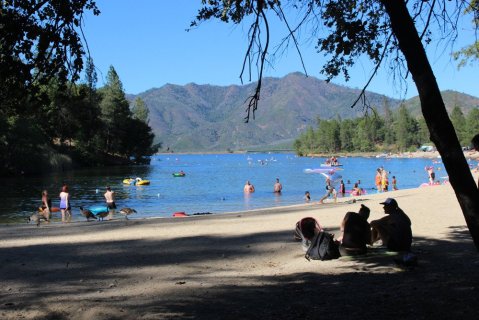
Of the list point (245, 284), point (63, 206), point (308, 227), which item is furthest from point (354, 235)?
point (63, 206)

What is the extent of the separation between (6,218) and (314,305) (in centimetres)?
2462

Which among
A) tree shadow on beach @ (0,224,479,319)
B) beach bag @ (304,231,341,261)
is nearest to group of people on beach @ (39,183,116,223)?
tree shadow on beach @ (0,224,479,319)

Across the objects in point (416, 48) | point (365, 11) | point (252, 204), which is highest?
point (365, 11)

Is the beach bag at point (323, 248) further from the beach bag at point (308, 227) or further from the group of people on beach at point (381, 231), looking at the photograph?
the beach bag at point (308, 227)

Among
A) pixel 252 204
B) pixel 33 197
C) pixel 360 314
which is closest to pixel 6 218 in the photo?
pixel 33 197

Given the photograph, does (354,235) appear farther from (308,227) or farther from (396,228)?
(308,227)

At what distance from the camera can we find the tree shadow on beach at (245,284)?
19.6 ft

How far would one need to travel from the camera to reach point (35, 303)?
6.95 m

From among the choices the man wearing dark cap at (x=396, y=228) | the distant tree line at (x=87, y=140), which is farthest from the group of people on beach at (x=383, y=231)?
the distant tree line at (x=87, y=140)

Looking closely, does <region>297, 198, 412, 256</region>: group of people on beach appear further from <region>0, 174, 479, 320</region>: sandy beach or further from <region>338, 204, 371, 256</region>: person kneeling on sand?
<region>0, 174, 479, 320</region>: sandy beach

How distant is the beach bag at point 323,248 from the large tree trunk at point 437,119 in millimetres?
5247

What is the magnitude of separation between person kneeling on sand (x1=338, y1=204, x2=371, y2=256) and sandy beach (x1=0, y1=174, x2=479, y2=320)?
24 cm

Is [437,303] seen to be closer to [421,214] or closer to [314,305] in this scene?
[314,305]

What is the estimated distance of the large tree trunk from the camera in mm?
4383
